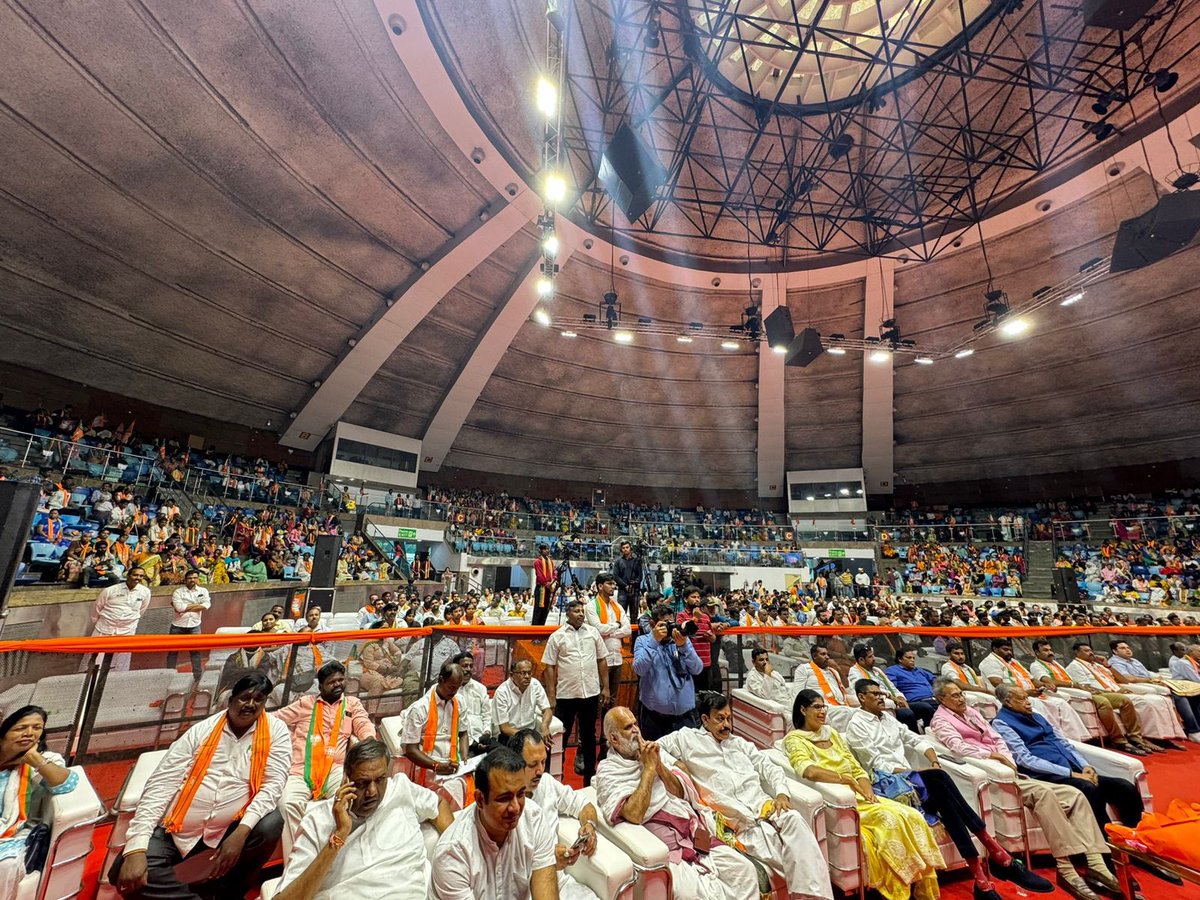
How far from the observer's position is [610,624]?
4723 mm

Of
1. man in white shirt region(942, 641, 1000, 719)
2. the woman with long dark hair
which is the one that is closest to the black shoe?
man in white shirt region(942, 641, 1000, 719)

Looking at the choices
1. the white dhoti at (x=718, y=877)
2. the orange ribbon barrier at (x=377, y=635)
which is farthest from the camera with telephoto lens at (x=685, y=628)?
the white dhoti at (x=718, y=877)

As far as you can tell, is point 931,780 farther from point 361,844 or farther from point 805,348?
point 805,348

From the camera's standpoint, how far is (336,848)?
2.07 metres

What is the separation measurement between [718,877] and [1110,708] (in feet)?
19.3

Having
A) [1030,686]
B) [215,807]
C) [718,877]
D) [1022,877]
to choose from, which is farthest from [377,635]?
[1030,686]

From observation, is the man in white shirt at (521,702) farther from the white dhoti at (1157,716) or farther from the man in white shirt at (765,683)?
the white dhoti at (1157,716)

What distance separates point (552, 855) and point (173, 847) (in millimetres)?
1834

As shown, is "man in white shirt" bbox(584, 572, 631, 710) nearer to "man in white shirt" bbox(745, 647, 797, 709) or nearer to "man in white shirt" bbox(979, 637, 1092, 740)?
"man in white shirt" bbox(745, 647, 797, 709)

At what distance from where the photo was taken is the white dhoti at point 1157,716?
A: 5805 millimetres

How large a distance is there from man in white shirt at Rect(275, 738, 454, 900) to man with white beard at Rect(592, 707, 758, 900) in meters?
0.99

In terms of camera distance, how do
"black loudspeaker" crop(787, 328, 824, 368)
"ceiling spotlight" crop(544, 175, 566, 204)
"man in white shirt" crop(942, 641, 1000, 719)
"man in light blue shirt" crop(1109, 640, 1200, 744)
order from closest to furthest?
"man in white shirt" crop(942, 641, 1000, 719)
"man in light blue shirt" crop(1109, 640, 1200, 744)
"ceiling spotlight" crop(544, 175, 566, 204)
"black loudspeaker" crop(787, 328, 824, 368)

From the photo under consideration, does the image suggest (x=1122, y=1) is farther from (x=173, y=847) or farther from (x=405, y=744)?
(x=173, y=847)

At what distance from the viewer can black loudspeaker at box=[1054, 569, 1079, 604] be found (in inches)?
529
